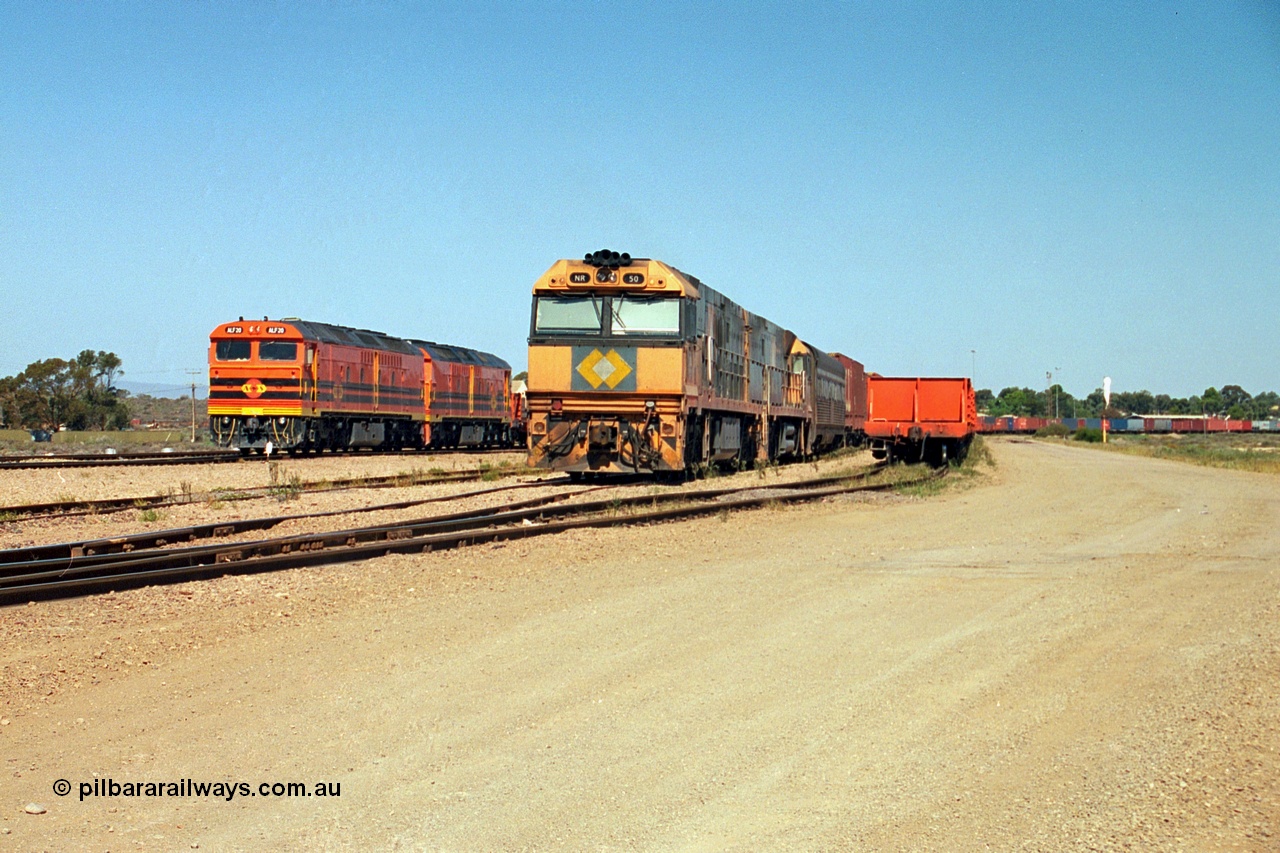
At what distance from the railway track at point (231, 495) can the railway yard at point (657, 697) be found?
2.99m

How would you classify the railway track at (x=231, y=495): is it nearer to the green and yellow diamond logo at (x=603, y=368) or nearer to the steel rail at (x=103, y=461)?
the green and yellow diamond logo at (x=603, y=368)

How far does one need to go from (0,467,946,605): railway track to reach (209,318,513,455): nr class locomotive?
14759 millimetres

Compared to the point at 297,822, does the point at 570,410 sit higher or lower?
higher

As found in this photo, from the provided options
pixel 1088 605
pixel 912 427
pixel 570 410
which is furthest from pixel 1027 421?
pixel 1088 605

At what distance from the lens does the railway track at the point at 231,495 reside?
16.0 meters

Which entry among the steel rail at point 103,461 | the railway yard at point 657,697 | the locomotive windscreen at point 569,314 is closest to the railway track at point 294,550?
the railway yard at point 657,697

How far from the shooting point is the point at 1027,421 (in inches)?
4995

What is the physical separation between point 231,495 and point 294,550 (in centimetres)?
798

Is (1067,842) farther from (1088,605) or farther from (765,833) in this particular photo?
(1088,605)

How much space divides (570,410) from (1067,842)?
1574 centimetres

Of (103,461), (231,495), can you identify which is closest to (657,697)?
(231,495)

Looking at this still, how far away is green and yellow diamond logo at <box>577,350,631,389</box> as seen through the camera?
19719mm

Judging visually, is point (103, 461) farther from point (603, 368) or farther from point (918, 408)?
point (918, 408)

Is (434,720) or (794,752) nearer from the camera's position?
(794,752)
